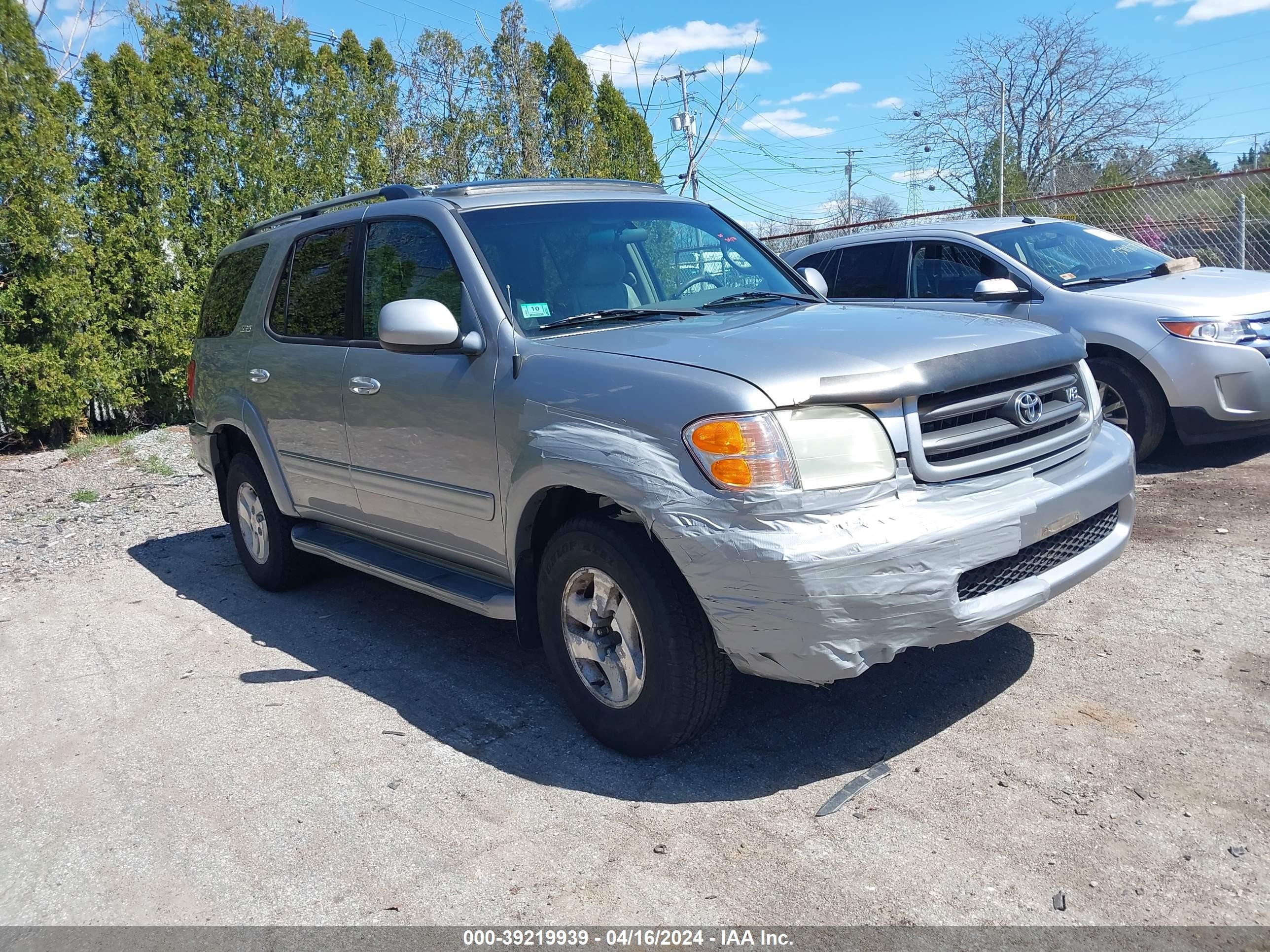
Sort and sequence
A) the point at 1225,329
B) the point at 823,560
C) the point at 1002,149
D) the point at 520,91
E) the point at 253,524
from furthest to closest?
the point at 1002,149, the point at 520,91, the point at 1225,329, the point at 253,524, the point at 823,560

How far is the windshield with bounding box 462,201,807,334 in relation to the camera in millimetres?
4121

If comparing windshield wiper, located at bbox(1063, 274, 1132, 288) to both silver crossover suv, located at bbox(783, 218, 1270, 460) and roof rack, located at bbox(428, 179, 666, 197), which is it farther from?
roof rack, located at bbox(428, 179, 666, 197)

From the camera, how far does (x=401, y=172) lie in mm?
15695

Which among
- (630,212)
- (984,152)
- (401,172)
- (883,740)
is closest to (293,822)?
(883,740)

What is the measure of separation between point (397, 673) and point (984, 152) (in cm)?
3636

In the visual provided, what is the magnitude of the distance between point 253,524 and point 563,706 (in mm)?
2875

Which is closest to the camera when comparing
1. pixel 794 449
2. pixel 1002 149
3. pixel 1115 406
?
pixel 794 449

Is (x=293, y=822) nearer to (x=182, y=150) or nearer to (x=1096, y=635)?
(x=1096, y=635)

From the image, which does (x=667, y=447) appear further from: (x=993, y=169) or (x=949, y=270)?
(x=993, y=169)

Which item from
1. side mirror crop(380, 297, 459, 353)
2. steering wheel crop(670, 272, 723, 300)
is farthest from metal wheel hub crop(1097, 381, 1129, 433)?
side mirror crop(380, 297, 459, 353)

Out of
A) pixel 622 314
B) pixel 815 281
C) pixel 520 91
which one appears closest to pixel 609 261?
pixel 622 314

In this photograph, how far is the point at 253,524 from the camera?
614 centimetres

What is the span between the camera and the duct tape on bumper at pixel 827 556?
300cm

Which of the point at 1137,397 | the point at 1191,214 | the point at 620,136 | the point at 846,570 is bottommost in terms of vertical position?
the point at 1137,397
